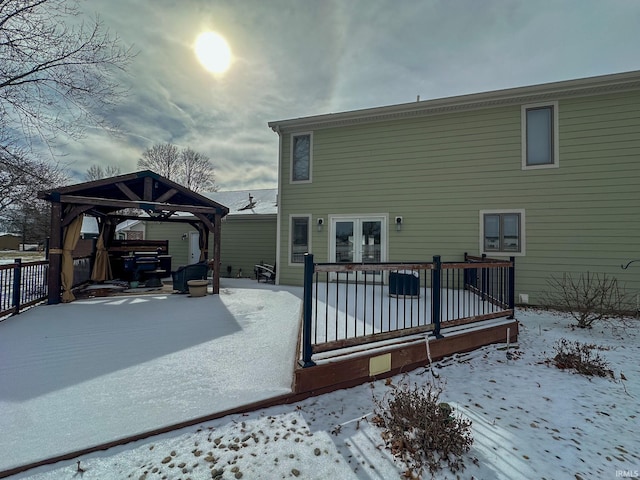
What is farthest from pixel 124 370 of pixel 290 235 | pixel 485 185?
pixel 485 185

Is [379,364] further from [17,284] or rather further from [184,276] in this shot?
[17,284]

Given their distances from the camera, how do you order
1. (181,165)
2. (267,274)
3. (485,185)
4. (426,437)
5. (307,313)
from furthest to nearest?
1. (181,165)
2. (267,274)
3. (485,185)
4. (307,313)
5. (426,437)

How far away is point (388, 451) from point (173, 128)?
15.4 meters

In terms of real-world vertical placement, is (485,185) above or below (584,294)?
above

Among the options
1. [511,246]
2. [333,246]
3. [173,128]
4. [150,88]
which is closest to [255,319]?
[333,246]

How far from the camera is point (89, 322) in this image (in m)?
4.78

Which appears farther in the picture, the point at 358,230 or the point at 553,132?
the point at 358,230

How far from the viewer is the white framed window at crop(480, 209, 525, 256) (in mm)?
6980

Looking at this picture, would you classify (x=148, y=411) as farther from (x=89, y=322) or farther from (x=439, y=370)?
(x=89, y=322)

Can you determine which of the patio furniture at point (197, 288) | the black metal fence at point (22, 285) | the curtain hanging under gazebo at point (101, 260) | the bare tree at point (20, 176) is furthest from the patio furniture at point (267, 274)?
the bare tree at point (20, 176)

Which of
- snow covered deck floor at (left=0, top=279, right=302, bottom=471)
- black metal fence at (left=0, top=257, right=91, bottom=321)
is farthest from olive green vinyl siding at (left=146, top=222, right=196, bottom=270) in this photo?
snow covered deck floor at (left=0, top=279, right=302, bottom=471)

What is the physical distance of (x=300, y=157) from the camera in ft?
29.3

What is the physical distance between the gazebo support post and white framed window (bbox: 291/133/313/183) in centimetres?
579

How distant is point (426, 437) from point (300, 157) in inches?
321
